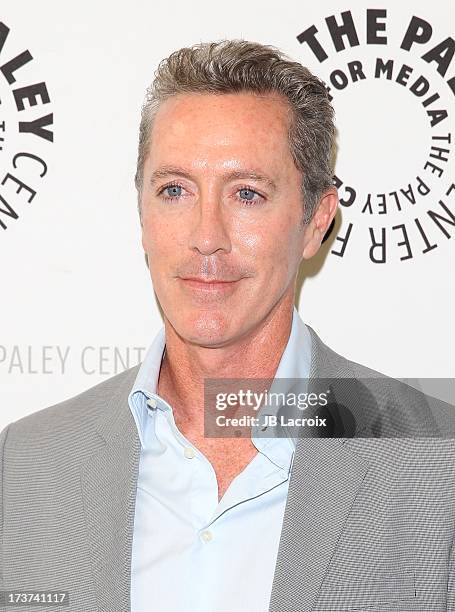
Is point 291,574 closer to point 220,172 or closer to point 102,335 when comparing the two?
point 220,172

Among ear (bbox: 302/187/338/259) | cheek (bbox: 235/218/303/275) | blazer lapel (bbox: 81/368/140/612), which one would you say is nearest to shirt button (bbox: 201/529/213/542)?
blazer lapel (bbox: 81/368/140/612)

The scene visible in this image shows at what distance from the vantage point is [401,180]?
2090 mm

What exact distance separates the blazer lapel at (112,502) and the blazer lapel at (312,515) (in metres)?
0.28

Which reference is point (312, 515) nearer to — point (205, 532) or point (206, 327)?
point (205, 532)

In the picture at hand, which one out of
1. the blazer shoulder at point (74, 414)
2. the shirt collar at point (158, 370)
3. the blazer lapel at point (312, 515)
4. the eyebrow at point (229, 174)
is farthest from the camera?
the blazer shoulder at point (74, 414)

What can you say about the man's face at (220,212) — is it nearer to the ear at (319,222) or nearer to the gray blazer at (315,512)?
the ear at (319,222)

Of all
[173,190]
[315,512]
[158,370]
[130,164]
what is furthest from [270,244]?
[130,164]

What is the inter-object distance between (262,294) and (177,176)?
27cm

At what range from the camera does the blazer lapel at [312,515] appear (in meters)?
1.48

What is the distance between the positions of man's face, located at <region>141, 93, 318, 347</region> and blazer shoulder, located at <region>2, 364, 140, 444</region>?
27 cm

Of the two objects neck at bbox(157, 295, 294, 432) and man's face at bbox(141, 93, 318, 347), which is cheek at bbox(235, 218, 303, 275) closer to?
man's face at bbox(141, 93, 318, 347)

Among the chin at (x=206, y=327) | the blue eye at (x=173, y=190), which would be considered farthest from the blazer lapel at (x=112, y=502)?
the blue eye at (x=173, y=190)

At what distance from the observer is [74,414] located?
6.11ft

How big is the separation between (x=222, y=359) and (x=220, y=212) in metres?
0.31
